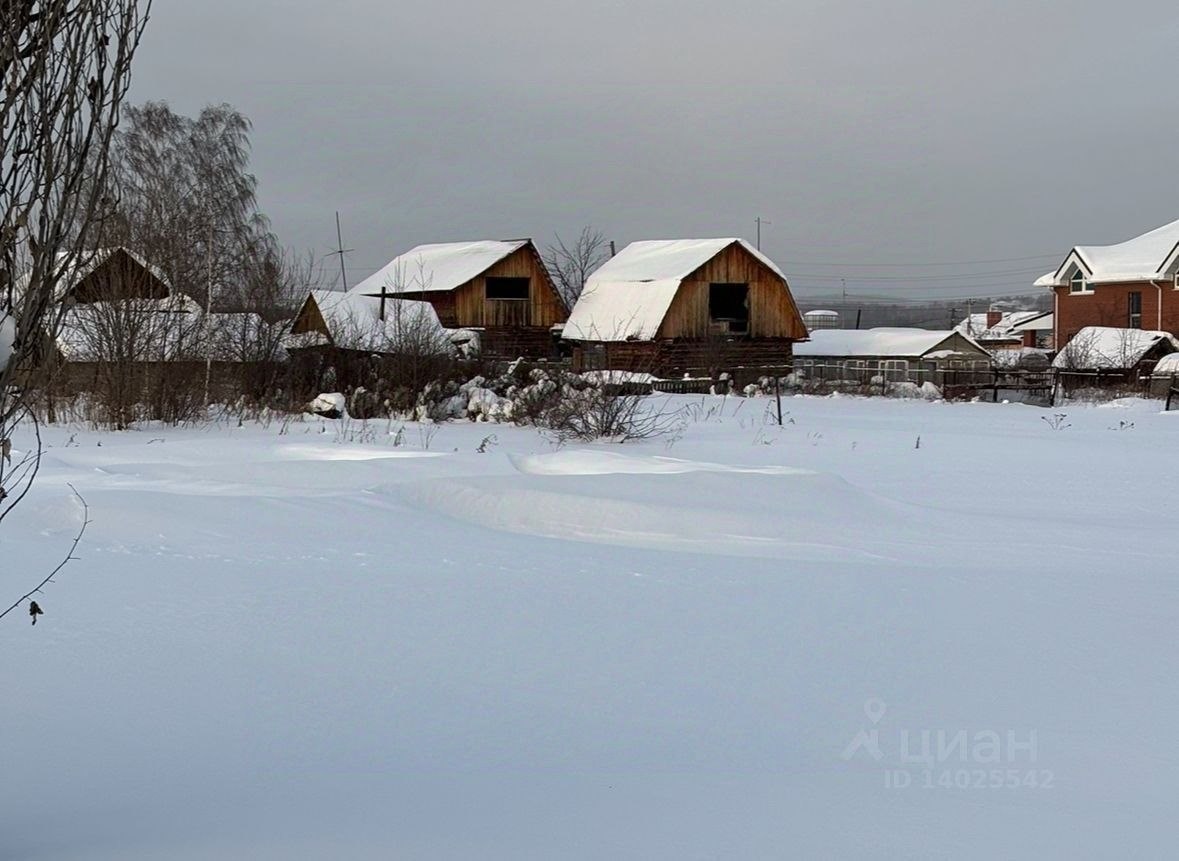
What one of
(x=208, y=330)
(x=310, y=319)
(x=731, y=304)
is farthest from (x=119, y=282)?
(x=731, y=304)

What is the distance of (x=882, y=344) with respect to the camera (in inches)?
2185

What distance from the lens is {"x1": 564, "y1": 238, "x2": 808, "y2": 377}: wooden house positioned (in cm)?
3681

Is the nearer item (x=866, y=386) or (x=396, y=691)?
(x=396, y=691)

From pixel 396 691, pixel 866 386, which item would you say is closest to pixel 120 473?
pixel 396 691

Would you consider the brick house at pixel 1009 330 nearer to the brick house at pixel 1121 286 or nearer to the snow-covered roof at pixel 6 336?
the brick house at pixel 1121 286

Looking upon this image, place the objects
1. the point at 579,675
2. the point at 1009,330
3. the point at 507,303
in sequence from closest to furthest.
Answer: the point at 579,675, the point at 507,303, the point at 1009,330

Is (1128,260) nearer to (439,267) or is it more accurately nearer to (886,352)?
(886,352)

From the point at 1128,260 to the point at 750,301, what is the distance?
17.6 meters

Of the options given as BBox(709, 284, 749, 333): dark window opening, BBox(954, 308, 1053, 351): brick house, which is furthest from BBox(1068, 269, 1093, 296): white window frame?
BBox(954, 308, 1053, 351): brick house

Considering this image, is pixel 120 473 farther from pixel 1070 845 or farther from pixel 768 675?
pixel 1070 845

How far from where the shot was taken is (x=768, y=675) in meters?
4.86

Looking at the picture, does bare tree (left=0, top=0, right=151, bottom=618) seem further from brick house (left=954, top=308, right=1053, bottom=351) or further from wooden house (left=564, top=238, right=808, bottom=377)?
brick house (left=954, top=308, right=1053, bottom=351)

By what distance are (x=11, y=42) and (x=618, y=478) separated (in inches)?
284

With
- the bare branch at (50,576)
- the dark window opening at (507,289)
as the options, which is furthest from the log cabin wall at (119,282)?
the dark window opening at (507,289)
